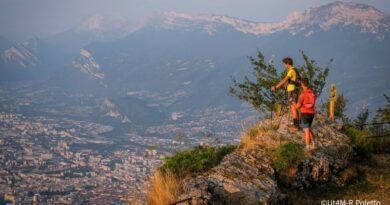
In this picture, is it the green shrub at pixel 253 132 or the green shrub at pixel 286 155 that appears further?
the green shrub at pixel 253 132

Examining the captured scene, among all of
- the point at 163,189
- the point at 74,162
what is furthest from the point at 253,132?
the point at 74,162

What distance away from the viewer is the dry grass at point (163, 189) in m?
10.8

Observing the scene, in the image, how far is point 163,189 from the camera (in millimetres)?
11117

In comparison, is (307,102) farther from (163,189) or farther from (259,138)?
(163,189)

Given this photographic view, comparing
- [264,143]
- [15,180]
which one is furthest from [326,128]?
[15,180]

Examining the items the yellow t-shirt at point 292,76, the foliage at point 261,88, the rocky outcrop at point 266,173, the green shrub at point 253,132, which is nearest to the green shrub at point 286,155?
the rocky outcrop at point 266,173

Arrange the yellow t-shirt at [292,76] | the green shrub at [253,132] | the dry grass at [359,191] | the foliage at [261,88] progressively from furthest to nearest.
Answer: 1. the foliage at [261,88]
2. the green shrub at [253,132]
3. the yellow t-shirt at [292,76]
4. the dry grass at [359,191]

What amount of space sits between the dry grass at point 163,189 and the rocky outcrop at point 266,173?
0.97 feet

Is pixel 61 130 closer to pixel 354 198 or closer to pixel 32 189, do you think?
pixel 32 189

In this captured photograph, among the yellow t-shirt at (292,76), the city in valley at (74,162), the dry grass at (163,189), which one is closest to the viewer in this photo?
the dry grass at (163,189)

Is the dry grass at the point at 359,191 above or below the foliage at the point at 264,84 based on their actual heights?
below

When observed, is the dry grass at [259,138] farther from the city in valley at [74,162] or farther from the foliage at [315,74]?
the foliage at [315,74]

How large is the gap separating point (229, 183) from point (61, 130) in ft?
632

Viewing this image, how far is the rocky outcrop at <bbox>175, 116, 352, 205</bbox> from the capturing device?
10.9 m
